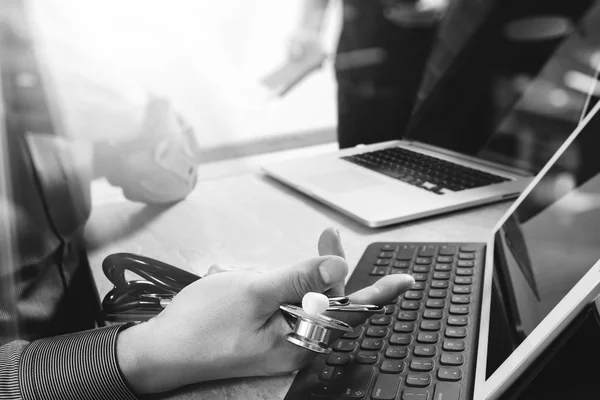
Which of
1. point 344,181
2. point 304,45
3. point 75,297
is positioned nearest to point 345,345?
point 75,297

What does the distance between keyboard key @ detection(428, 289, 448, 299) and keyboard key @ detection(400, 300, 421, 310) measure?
0.05ft

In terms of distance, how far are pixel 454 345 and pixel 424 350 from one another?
22mm

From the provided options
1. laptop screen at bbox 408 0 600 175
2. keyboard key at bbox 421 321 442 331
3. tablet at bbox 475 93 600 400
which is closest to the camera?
tablet at bbox 475 93 600 400

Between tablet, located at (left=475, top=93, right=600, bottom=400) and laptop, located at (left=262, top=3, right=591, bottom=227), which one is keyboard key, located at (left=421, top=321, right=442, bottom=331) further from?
laptop, located at (left=262, top=3, right=591, bottom=227)

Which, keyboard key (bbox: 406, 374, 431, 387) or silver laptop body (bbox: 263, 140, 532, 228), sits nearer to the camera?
keyboard key (bbox: 406, 374, 431, 387)

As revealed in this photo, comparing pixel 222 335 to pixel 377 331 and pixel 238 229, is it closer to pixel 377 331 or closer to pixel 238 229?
pixel 377 331

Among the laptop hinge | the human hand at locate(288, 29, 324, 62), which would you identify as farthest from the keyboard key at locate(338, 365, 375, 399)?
the human hand at locate(288, 29, 324, 62)

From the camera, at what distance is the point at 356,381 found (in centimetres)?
35

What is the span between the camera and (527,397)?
0.97 ft

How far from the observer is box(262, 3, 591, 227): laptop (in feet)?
2.38

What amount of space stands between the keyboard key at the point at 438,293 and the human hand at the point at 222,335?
77 millimetres

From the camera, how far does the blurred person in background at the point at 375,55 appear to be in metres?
1.10

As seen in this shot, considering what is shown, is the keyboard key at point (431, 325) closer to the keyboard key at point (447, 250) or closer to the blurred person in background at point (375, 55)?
the keyboard key at point (447, 250)

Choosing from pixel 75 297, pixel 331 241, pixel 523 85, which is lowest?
pixel 75 297
